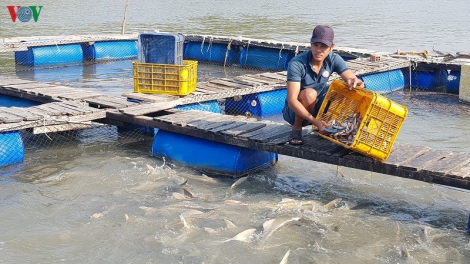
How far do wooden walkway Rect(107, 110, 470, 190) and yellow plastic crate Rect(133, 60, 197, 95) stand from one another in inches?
28.7

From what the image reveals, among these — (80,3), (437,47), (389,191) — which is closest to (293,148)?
(389,191)

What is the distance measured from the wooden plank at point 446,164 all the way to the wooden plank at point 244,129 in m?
2.62

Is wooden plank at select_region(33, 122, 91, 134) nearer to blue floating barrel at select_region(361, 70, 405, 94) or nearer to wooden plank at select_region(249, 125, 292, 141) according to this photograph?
wooden plank at select_region(249, 125, 292, 141)

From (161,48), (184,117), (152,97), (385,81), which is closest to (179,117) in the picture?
(184,117)

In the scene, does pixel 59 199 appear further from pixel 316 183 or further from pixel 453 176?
pixel 453 176

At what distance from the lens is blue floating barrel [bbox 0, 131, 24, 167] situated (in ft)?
27.5

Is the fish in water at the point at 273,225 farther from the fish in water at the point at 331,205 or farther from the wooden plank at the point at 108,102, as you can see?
the wooden plank at the point at 108,102

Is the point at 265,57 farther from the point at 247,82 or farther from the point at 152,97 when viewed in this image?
the point at 152,97

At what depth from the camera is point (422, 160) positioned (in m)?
6.79

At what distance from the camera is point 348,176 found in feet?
27.1

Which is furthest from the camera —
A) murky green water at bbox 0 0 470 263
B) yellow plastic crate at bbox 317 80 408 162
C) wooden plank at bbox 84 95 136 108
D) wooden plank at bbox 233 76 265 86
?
wooden plank at bbox 233 76 265 86

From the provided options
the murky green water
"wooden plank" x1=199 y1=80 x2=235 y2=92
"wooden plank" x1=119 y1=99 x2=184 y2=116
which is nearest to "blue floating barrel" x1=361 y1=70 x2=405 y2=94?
the murky green water

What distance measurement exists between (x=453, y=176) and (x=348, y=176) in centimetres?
215

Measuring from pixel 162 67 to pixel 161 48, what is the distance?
0.36 meters
